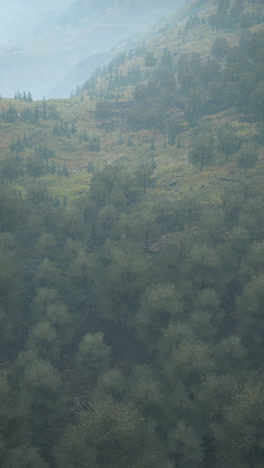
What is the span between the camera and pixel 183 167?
99250mm

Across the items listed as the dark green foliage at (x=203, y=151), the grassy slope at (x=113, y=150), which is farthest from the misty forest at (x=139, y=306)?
the grassy slope at (x=113, y=150)

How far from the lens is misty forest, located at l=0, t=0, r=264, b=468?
1566 inches

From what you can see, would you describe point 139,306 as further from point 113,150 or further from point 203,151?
point 113,150

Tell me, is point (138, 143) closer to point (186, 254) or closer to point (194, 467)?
point (186, 254)

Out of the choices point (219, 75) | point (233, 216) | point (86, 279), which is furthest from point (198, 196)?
point (219, 75)

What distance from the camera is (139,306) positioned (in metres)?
60.3

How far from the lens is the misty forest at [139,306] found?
1566 inches

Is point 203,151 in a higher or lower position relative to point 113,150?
lower

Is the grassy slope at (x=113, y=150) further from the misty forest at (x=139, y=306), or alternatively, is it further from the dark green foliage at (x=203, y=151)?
the dark green foliage at (x=203, y=151)

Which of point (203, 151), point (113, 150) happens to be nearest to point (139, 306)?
Answer: point (203, 151)

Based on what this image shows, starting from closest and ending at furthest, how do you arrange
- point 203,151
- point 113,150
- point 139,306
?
point 139,306
point 203,151
point 113,150

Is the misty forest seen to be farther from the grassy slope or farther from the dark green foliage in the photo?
the grassy slope

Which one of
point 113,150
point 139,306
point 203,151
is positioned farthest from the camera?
point 113,150

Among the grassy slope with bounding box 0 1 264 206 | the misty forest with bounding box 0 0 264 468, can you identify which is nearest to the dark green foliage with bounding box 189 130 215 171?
the misty forest with bounding box 0 0 264 468
